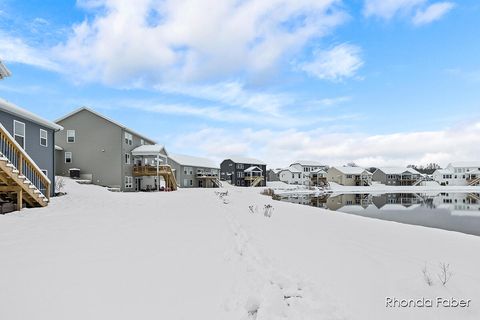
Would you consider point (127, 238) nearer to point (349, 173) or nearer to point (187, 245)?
point (187, 245)

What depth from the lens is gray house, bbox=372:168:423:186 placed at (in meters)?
85.6

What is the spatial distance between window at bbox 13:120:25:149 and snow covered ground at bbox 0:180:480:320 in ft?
31.5

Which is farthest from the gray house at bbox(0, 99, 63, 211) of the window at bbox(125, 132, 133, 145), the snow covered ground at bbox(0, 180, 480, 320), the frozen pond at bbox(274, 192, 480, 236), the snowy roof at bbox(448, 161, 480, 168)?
the snowy roof at bbox(448, 161, 480, 168)

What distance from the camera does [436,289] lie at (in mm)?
4754

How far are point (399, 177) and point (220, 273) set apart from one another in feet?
312

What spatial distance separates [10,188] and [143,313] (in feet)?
38.3

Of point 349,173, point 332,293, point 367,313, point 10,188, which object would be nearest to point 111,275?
point 332,293

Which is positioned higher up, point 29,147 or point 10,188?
point 29,147

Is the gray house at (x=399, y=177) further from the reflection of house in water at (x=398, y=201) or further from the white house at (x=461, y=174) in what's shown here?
the reflection of house in water at (x=398, y=201)

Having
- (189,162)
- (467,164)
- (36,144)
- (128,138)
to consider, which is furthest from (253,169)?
(467,164)

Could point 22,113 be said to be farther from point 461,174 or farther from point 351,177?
point 461,174

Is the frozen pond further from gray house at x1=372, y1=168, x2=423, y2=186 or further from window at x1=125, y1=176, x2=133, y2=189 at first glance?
gray house at x1=372, y1=168, x2=423, y2=186

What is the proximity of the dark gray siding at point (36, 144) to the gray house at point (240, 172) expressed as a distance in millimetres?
50645

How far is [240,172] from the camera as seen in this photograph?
228 ft
